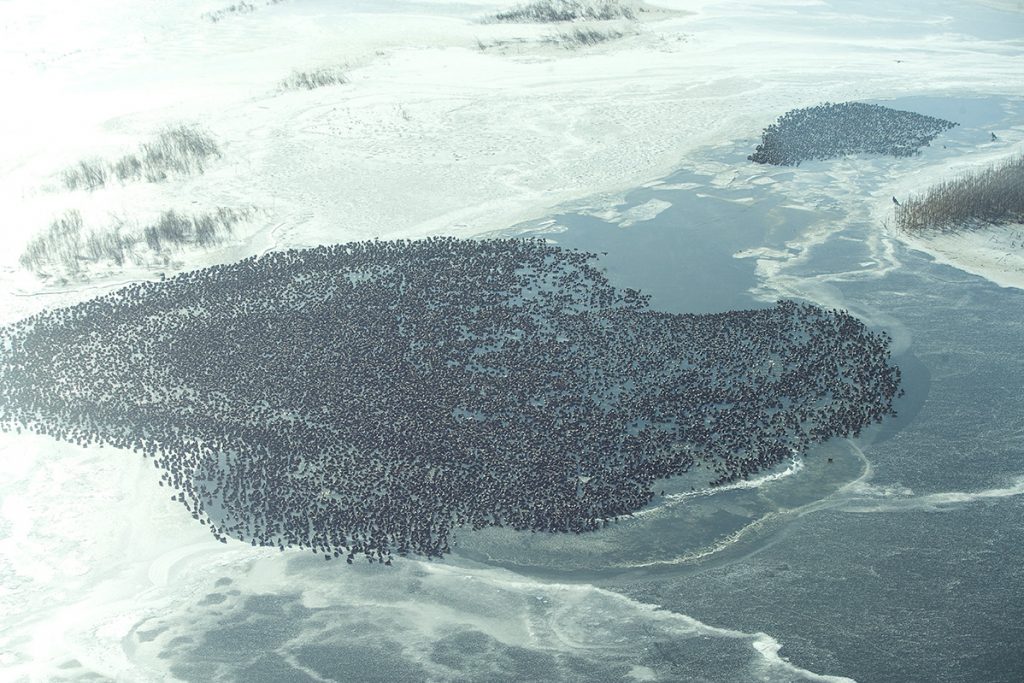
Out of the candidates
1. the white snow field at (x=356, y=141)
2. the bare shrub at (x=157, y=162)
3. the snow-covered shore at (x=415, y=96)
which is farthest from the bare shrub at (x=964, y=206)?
the bare shrub at (x=157, y=162)

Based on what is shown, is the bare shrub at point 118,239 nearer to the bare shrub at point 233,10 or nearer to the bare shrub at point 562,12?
the bare shrub at point 233,10

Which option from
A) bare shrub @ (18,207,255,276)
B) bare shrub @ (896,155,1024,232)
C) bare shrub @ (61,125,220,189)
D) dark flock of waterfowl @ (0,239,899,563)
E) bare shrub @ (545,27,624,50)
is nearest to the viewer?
dark flock of waterfowl @ (0,239,899,563)

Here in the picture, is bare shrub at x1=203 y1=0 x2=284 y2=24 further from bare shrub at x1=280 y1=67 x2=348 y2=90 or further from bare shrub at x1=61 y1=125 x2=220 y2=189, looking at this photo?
bare shrub at x1=61 y1=125 x2=220 y2=189

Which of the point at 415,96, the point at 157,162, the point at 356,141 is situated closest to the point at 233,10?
the point at 415,96

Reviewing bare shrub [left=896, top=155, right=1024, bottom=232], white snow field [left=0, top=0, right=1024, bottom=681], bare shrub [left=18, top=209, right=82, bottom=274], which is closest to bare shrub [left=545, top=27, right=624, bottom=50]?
white snow field [left=0, top=0, right=1024, bottom=681]

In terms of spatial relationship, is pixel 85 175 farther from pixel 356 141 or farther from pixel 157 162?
pixel 356 141

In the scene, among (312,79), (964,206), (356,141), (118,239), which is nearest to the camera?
(118,239)
